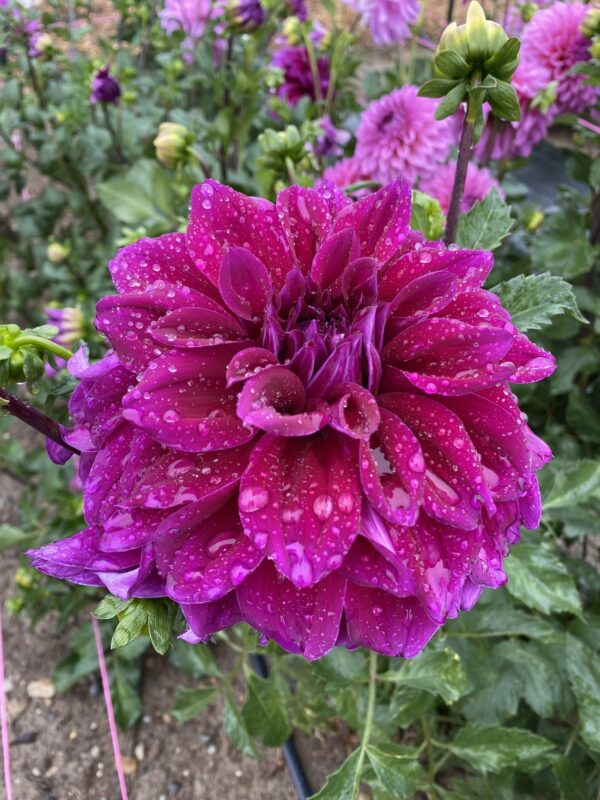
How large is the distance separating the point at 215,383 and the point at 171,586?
13 cm

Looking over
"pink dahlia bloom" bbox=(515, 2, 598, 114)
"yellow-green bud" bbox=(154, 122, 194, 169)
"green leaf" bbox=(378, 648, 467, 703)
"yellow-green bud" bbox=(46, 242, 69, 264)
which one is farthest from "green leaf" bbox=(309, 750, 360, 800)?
"yellow-green bud" bbox=(46, 242, 69, 264)

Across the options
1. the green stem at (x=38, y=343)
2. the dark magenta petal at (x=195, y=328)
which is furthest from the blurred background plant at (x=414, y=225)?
the dark magenta petal at (x=195, y=328)

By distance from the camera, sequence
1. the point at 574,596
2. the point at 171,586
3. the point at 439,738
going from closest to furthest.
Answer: the point at 171,586
the point at 574,596
the point at 439,738

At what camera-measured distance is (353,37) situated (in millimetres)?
1463

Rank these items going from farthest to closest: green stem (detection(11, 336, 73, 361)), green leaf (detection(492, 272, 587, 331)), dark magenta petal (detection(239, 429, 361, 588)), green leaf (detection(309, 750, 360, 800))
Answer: green leaf (detection(309, 750, 360, 800)), green leaf (detection(492, 272, 587, 331)), green stem (detection(11, 336, 73, 361)), dark magenta petal (detection(239, 429, 361, 588))

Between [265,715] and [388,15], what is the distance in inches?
49.1

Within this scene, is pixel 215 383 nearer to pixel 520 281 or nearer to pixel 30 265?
pixel 520 281

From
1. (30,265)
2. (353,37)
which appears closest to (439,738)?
(353,37)

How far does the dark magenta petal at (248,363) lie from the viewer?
1.36ft

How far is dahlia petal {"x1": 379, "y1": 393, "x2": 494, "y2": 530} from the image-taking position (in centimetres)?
40

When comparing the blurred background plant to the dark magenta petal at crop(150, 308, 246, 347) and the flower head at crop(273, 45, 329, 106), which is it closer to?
the flower head at crop(273, 45, 329, 106)

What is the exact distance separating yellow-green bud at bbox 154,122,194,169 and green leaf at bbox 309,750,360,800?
810 millimetres

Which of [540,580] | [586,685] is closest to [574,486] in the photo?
[540,580]

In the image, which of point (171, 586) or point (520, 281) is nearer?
point (171, 586)
